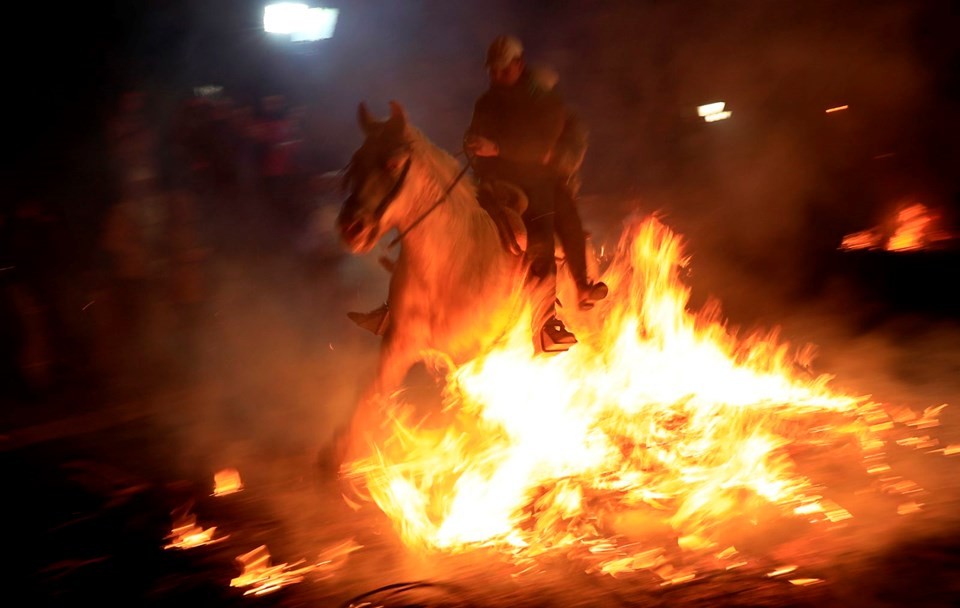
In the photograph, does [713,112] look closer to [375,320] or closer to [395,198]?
[375,320]

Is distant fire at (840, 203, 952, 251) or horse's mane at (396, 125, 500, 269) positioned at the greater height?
distant fire at (840, 203, 952, 251)

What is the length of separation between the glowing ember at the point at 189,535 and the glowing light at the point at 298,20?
8.96 m

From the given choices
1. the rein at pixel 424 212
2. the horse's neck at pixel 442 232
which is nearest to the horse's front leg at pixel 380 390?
the horse's neck at pixel 442 232

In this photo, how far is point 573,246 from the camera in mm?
6871

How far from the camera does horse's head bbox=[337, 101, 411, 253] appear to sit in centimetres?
572

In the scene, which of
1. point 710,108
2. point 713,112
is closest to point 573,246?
point 710,108

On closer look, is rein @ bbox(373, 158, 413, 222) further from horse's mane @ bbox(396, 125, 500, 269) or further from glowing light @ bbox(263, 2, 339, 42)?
glowing light @ bbox(263, 2, 339, 42)

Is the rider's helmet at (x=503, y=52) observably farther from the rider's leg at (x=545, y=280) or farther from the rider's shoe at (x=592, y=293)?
the rider's shoe at (x=592, y=293)

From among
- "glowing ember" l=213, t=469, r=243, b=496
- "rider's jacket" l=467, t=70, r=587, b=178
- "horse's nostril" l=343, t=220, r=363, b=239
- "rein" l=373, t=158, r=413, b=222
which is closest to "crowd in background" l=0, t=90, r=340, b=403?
"glowing ember" l=213, t=469, r=243, b=496

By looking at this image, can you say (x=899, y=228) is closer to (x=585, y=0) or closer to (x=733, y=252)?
(x=733, y=252)

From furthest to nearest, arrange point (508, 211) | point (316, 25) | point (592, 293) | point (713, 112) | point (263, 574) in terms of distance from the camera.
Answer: point (713, 112) < point (316, 25) < point (592, 293) < point (508, 211) < point (263, 574)

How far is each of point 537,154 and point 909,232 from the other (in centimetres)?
978

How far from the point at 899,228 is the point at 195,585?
12625mm

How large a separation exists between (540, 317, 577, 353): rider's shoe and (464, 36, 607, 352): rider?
0.01m
